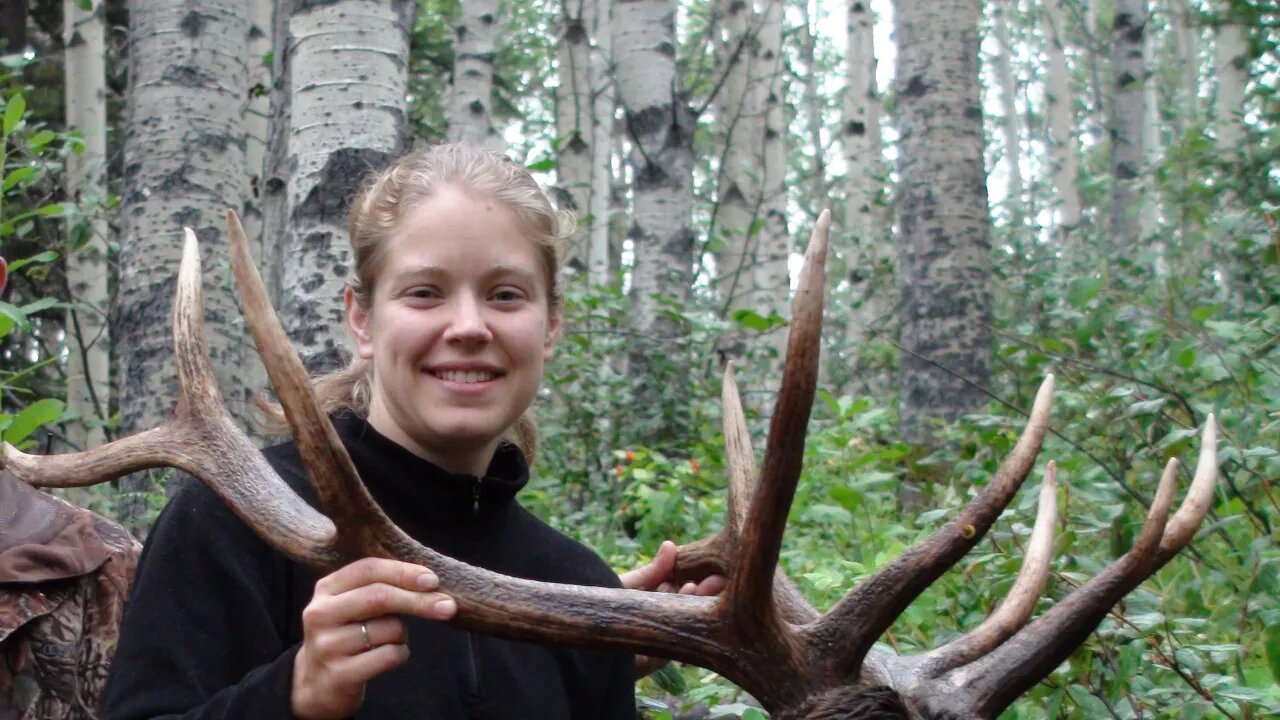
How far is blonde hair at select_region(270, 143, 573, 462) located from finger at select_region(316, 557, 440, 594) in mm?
545

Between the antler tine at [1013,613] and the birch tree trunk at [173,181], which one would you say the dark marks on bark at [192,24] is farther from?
the antler tine at [1013,613]

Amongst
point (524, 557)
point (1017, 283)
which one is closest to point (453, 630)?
point (524, 557)

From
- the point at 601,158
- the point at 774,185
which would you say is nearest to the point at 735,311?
the point at 774,185

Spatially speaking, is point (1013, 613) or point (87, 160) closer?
point (1013, 613)

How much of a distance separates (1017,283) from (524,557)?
8.16 meters

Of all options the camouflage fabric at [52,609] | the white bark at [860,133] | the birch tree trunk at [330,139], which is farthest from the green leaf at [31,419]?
the white bark at [860,133]

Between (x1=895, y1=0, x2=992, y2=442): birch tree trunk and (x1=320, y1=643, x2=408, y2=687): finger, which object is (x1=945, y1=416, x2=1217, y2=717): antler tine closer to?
(x1=320, y1=643, x2=408, y2=687): finger

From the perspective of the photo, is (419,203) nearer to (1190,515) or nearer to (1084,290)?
(1190,515)

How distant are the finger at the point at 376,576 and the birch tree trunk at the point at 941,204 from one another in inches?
232

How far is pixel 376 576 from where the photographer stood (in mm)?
2029

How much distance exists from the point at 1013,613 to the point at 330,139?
2706mm

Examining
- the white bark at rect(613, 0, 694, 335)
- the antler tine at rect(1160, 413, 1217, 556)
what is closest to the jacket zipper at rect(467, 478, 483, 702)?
the antler tine at rect(1160, 413, 1217, 556)

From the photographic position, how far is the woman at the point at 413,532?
206 cm

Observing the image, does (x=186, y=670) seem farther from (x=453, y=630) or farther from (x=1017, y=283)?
(x=1017, y=283)
